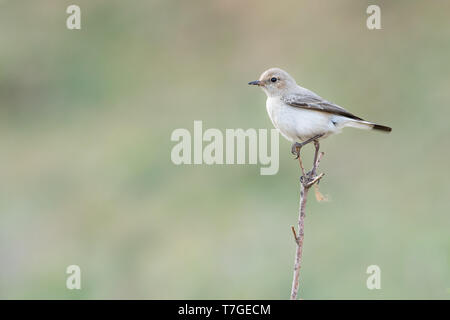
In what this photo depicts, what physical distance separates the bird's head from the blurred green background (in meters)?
2.17

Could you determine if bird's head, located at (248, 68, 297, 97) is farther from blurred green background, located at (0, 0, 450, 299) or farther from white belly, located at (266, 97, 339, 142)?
blurred green background, located at (0, 0, 450, 299)

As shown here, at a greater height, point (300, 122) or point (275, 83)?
point (275, 83)

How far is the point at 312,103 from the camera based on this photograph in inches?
213

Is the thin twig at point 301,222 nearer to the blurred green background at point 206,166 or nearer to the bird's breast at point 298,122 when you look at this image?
the bird's breast at point 298,122

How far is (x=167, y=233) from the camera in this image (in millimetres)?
10430

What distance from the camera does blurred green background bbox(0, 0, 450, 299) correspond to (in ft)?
30.5

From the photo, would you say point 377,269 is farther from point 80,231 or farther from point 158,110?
point 158,110

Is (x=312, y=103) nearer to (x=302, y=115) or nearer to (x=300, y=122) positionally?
(x=302, y=115)

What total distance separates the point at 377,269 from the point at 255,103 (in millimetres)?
5117

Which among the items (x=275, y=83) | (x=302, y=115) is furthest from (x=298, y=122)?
(x=275, y=83)

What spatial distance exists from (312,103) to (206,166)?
646 centimetres

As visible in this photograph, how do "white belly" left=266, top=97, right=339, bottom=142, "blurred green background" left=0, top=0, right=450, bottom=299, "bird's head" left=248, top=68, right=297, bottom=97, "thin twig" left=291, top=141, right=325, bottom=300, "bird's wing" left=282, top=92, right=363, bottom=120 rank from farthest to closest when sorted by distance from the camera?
"blurred green background" left=0, top=0, right=450, bottom=299 → "bird's head" left=248, top=68, right=297, bottom=97 → "bird's wing" left=282, top=92, right=363, bottom=120 → "white belly" left=266, top=97, right=339, bottom=142 → "thin twig" left=291, top=141, right=325, bottom=300

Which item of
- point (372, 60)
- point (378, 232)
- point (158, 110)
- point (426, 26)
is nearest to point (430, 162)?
point (378, 232)

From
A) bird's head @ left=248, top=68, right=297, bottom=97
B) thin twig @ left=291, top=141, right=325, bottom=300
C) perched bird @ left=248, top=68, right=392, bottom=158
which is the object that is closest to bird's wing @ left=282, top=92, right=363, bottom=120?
perched bird @ left=248, top=68, right=392, bottom=158
